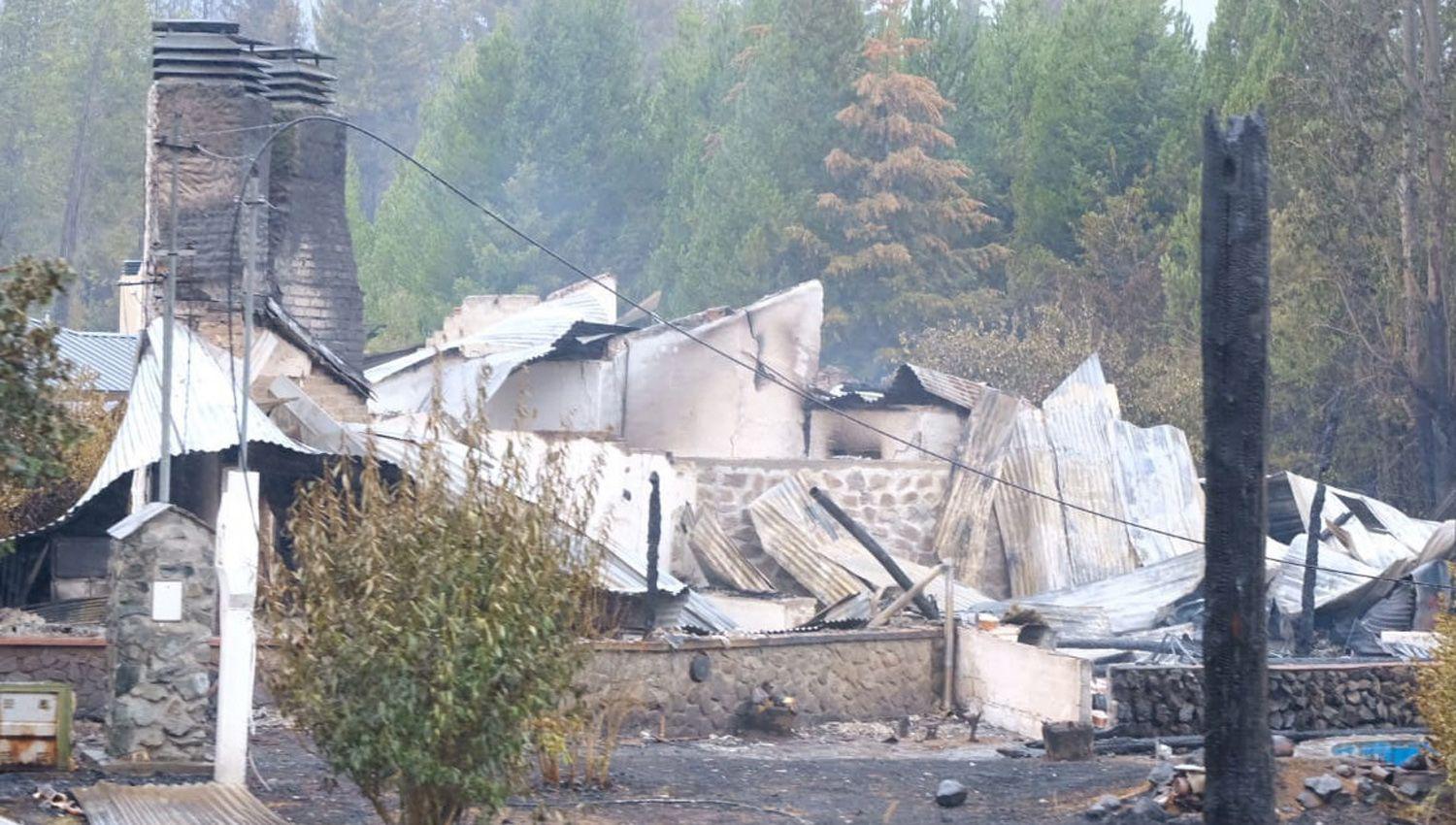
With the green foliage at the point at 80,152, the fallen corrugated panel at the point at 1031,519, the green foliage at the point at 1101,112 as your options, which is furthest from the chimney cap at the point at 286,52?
the green foliage at the point at 80,152

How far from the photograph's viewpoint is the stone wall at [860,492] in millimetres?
27375

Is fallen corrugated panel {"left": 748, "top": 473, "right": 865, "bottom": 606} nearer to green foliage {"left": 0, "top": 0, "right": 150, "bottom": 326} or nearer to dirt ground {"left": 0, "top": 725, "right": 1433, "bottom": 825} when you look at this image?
dirt ground {"left": 0, "top": 725, "right": 1433, "bottom": 825}

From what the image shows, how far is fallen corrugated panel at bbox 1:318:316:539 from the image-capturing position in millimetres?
19594

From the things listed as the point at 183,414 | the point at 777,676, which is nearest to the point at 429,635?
the point at 777,676

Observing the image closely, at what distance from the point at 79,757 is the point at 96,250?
2041 inches

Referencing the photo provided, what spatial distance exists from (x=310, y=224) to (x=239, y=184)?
2.34 metres

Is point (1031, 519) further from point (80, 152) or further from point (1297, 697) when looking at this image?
point (80, 152)

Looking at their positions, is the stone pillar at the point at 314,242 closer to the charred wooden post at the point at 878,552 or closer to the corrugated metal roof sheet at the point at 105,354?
the corrugated metal roof sheet at the point at 105,354

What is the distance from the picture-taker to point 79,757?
41.8ft

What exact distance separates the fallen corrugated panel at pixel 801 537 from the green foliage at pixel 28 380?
53.0 ft

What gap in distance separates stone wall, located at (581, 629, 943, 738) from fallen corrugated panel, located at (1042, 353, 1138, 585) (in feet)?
28.9

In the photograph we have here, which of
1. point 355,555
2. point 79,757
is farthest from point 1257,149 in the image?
point 79,757

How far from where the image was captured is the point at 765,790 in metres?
13.4

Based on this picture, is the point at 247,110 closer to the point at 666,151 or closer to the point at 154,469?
the point at 154,469
